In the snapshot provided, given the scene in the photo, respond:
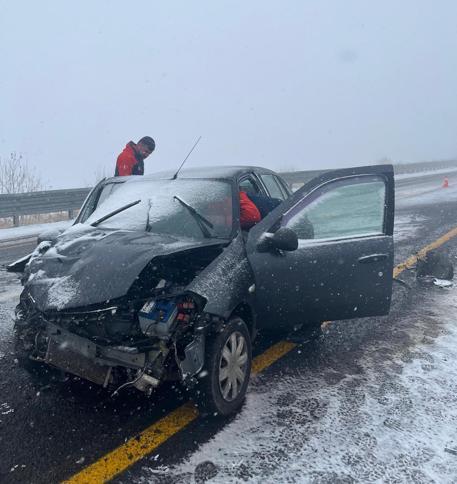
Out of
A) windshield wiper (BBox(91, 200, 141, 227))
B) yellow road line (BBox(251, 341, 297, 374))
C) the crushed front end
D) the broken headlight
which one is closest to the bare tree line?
windshield wiper (BBox(91, 200, 141, 227))

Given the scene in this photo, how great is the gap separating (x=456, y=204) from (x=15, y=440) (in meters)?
15.4

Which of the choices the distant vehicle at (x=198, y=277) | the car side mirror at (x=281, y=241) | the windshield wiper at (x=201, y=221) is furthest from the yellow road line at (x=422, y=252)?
the windshield wiper at (x=201, y=221)

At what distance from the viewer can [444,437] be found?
2.77 meters

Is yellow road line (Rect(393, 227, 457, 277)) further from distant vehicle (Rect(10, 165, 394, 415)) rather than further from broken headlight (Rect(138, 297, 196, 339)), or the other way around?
broken headlight (Rect(138, 297, 196, 339))

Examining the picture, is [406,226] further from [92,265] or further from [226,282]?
[92,265]

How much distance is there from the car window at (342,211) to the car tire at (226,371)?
39.3 inches

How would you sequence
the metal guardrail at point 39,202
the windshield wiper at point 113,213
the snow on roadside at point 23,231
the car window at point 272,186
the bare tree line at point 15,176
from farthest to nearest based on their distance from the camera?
the bare tree line at point 15,176, the metal guardrail at point 39,202, the snow on roadside at point 23,231, the car window at point 272,186, the windshield wiper at point 113,213

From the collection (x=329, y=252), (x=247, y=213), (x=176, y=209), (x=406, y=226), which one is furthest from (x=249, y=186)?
(x=406, y=226)

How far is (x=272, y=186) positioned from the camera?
510 cm

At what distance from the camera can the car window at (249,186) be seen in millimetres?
4289

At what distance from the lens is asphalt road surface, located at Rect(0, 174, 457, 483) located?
2492 millimetres

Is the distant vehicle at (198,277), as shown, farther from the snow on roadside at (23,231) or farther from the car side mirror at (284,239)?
the snow on roadside at (23,231)

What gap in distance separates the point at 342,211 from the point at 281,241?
2.78 feet

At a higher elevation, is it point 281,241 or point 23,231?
point 281,241
